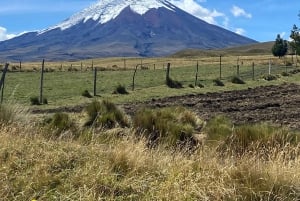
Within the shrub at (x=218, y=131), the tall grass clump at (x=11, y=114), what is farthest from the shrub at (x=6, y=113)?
the shrub at (x=218, y=131)

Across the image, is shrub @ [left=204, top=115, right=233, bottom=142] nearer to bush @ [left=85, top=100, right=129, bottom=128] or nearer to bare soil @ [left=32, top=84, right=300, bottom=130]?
bush @ [left=85, top=100, right=129, bottom=128]

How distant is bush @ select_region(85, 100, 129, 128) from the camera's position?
43.2 feet

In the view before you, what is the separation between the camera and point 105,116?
13.4 m

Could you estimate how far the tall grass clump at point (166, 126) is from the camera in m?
10.8

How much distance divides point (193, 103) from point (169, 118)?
10084mm

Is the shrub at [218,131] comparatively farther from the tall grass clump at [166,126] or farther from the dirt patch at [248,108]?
the dirt patch at [248,108]

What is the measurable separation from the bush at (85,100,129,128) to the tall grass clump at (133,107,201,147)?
0.74m

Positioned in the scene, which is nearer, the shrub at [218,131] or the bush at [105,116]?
the shrub at [218,131]

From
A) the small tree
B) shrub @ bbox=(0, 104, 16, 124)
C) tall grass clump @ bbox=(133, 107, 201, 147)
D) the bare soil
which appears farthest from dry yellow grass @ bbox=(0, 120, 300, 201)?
the small tree

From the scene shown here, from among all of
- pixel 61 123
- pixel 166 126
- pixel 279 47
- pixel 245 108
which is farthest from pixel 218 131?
pixel 279 47

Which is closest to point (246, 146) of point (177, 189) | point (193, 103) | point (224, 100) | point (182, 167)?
point (182, 167)

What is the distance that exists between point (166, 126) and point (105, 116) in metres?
2.15

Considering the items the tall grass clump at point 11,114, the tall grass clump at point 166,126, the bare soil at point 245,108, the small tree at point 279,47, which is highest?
the small tree at point 279,47

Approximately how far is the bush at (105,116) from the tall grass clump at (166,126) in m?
0.74
